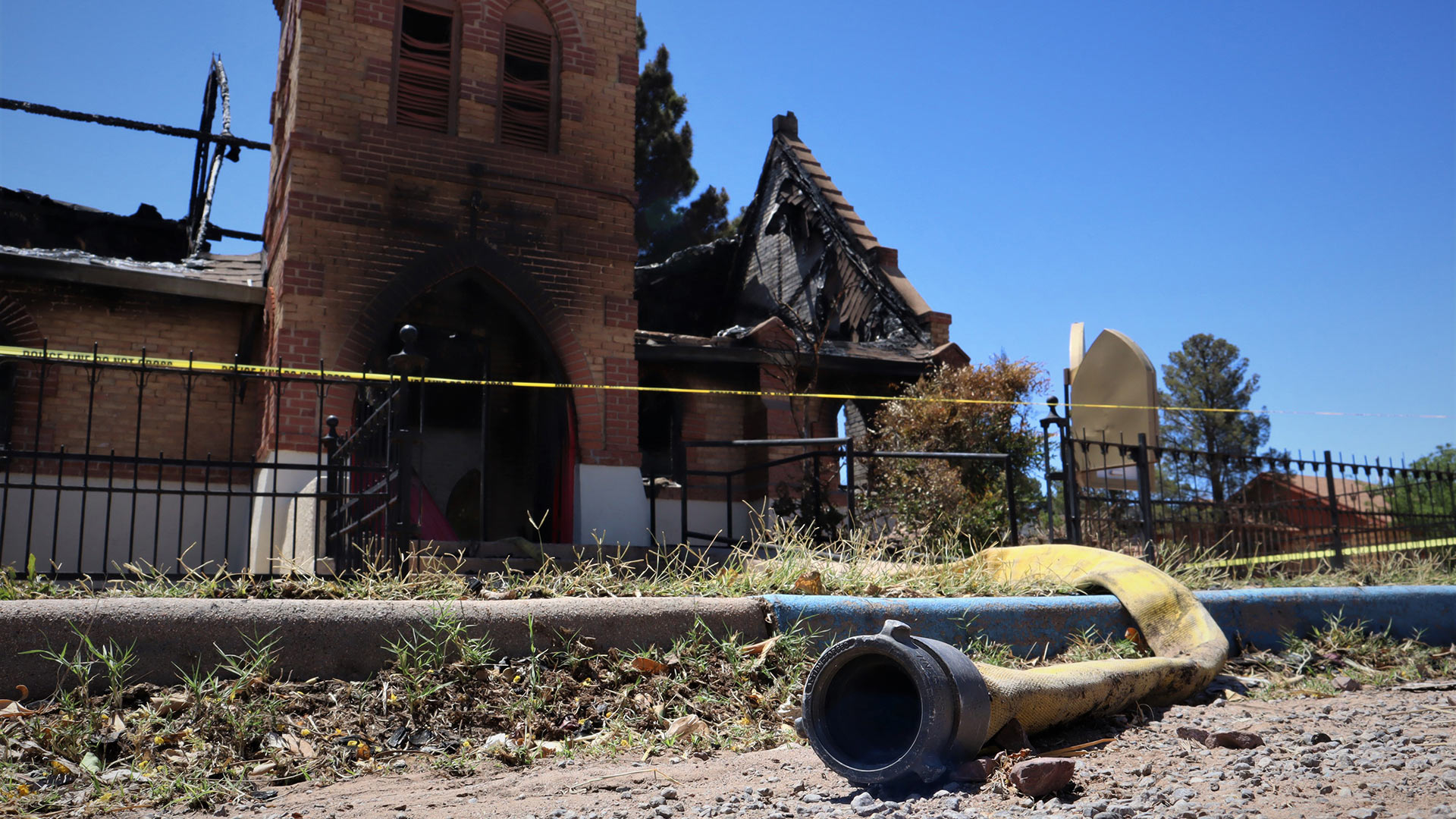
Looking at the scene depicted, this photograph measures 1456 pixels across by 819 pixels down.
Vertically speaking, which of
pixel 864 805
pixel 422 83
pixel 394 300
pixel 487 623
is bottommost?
pixel 864 805

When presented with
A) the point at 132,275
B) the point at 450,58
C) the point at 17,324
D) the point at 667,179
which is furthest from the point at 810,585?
the point at 667,179

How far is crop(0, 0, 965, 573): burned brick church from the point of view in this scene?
9422mm

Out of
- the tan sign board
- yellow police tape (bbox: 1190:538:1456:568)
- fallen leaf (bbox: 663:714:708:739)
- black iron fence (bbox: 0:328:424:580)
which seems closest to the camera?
fallen leaf (bbox: 663:714:708:739)

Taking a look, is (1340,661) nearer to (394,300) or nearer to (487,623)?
(487,623)

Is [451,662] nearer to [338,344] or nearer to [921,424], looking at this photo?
[338,344]

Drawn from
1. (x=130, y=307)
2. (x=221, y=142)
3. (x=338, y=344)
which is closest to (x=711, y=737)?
(x=338, y=344)

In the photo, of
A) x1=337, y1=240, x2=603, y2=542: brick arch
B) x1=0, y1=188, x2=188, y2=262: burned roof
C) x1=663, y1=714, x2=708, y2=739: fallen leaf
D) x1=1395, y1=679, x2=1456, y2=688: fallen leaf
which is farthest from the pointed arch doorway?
x1=1395, y1=679, x2=1456, y2=688: fallen leaf

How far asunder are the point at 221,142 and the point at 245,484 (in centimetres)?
722

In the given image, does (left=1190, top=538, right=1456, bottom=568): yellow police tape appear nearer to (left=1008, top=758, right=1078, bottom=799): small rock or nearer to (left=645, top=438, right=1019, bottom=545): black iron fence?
(left=645, top=438, right=1019, bottom=545): black iron fence

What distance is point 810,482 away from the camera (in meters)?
10.8

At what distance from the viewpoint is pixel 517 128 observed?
10.9 metres

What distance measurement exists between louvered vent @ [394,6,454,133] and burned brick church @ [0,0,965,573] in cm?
3

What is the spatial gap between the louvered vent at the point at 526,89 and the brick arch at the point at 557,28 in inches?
6.7

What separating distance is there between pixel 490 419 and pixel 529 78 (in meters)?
4.10
